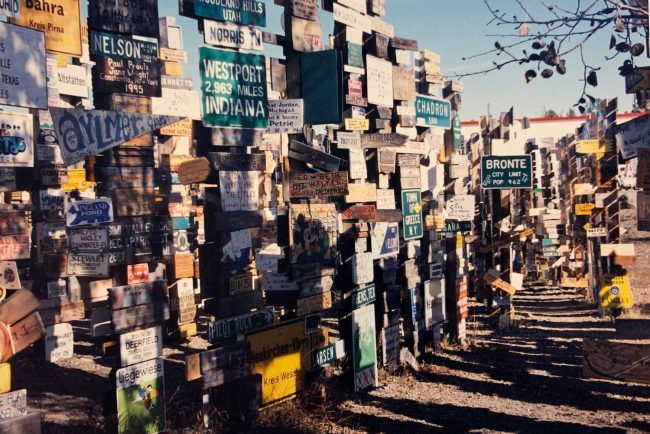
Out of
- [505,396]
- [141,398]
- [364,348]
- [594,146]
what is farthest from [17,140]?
[594,146]

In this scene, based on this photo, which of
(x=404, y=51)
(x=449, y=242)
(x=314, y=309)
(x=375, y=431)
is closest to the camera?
(x=375, y=431)

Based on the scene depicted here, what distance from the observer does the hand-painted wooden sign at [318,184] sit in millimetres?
8484

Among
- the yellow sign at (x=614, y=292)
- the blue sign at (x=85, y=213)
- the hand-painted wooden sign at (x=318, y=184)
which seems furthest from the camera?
the yellow sign at (x=614, y=292)

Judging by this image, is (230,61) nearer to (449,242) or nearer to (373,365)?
(373,365)

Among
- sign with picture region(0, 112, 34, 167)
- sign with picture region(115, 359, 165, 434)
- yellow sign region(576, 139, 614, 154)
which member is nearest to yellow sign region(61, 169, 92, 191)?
sign with picture region(0, 112, 34, 167)

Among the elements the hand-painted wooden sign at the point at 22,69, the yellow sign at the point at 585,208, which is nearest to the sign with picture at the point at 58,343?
the hand-painted wooden sign at the point at 22,69

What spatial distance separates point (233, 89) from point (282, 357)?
310 centimetres

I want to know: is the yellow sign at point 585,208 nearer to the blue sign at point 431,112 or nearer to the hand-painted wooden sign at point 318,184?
the blue sign at point 431,112

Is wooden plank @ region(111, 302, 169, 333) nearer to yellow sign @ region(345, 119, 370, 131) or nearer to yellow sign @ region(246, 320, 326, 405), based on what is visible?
yellow sign @ region(246, 320, 326, 405)

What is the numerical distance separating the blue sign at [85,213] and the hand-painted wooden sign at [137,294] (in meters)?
0.97

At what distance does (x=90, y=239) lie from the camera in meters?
7.74

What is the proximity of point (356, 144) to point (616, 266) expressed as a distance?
838cm

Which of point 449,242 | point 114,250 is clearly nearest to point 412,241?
point 449,242

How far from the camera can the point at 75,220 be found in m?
7.38
